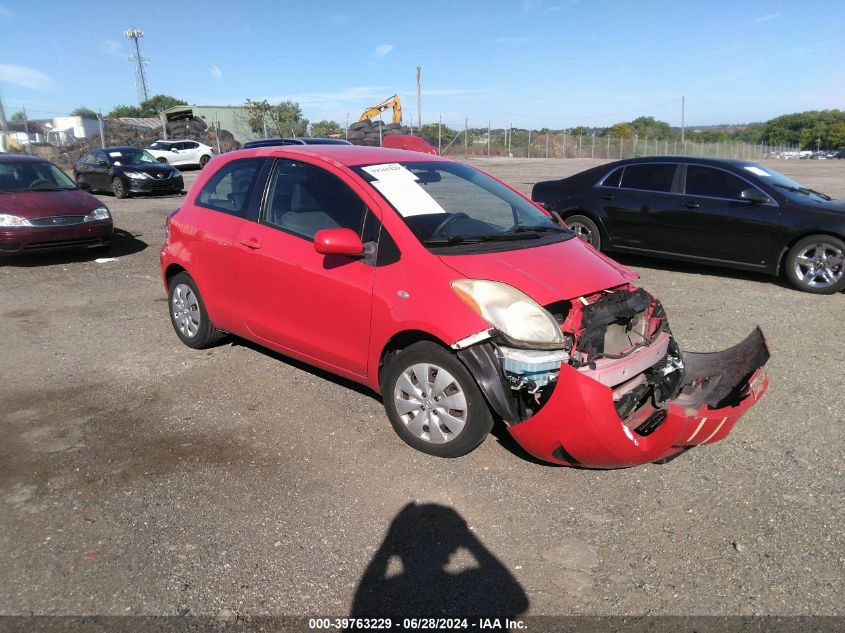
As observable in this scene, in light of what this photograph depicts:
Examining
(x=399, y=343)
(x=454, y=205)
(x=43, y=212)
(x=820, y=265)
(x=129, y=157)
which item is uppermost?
(x=129, y=157)

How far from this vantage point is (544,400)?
3350 mm

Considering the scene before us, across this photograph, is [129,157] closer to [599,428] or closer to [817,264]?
[817,264]

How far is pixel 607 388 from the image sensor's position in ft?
9.89

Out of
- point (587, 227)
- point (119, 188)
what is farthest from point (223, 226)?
point (119, 188)

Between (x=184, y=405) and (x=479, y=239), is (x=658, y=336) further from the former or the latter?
(x=184, y=405)

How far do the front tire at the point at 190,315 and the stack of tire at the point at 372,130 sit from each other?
3439cm

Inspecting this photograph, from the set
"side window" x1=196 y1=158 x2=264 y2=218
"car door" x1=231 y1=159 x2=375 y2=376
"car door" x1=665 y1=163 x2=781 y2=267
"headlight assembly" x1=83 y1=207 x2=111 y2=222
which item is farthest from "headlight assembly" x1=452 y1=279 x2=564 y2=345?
"headlight assembly" x1=83 y1=207 x2=111 y2=222

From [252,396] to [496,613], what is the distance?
268 cm

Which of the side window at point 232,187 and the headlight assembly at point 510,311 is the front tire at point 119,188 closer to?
the side window at point 232,187

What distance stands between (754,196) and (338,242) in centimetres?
615

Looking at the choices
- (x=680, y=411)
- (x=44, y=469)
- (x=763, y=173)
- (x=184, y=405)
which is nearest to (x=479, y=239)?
(x=680, y=411)

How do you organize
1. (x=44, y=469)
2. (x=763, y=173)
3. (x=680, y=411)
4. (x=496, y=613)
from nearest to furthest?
(x=496, y=613)
(x=680, y=411)
(x=44, y=469)
(x=763, y=173)

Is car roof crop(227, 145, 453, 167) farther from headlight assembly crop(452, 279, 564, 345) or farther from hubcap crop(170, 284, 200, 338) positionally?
headlight assembly crop(452, 279, 564, 345)

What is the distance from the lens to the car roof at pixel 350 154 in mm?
4367
